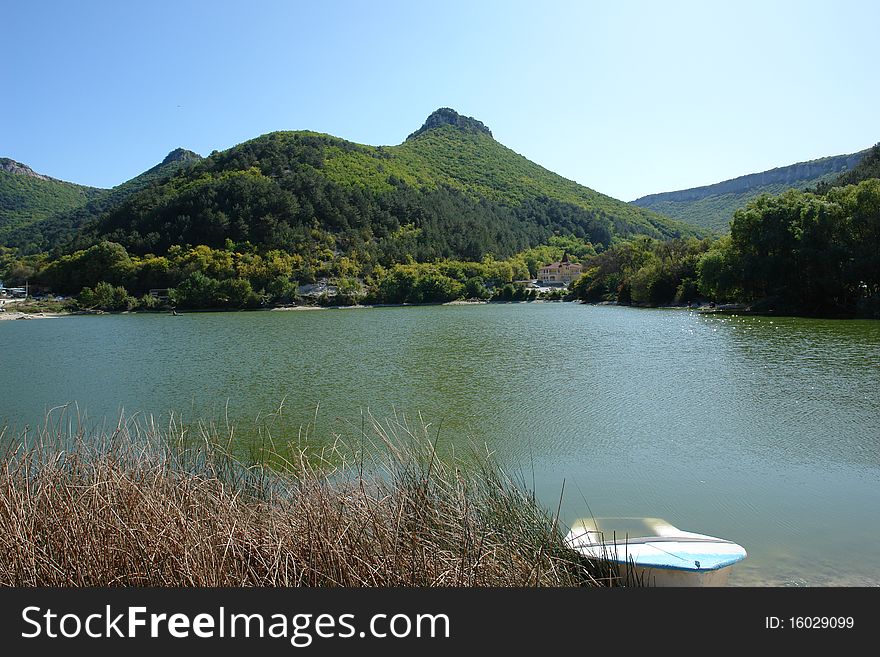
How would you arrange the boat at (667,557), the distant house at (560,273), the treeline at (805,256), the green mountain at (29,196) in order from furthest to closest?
the green mountain at (29,196)
the distant house at (560,273)
the treeline at (805,256)
the boat at (667,557)

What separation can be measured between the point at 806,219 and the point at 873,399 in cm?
3226

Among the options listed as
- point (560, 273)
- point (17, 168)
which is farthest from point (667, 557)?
point (17, 168)

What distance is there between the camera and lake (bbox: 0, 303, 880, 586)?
7.52 metres

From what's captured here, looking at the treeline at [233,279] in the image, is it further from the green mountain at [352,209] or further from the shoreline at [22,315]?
the shoreline at [22,315]

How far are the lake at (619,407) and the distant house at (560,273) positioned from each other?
92.6 m

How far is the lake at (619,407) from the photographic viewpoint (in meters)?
7.52

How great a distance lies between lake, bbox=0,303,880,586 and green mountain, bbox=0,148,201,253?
11666 centimetres

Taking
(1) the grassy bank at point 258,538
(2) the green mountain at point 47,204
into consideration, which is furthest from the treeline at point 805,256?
(2) the green mountain at point 47,204

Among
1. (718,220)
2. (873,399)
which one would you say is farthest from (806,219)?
(718,220)

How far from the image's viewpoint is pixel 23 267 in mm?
102500

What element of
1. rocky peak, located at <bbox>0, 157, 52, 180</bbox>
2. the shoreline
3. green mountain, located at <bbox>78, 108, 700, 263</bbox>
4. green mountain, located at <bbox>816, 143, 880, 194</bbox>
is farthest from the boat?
rocky peak, located at <bbox>0, 157, 52, 180</bbox>

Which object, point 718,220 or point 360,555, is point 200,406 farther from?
point 718,220

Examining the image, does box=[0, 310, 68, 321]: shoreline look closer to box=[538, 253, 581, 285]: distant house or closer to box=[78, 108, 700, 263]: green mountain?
box=[78, 108, 700, 263]: green mountain

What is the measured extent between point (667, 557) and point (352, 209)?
11689 centimetres
